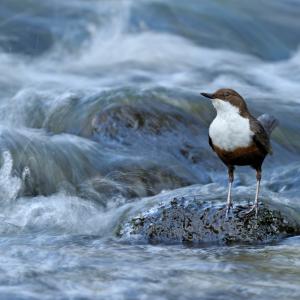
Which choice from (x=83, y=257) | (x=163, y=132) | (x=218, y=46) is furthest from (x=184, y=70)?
(x=83, y=257)

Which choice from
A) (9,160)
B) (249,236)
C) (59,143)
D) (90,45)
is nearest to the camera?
(249,236)

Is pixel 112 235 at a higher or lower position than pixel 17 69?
lower

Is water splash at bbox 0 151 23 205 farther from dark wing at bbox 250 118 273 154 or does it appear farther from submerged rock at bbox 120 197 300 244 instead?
dark wing at bbox 250 118 273 154

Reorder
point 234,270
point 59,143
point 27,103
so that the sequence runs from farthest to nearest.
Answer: point 27,103
point 59,143
point 234,270

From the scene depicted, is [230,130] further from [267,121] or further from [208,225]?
[267,121]

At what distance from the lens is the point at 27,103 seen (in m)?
8.91

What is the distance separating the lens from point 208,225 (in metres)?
5.38

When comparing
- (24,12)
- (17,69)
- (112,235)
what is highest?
(24,12)

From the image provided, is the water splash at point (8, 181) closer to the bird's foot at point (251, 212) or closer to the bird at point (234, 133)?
the bird at point (234, 133)

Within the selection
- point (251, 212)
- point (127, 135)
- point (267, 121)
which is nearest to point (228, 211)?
point (251, 212)

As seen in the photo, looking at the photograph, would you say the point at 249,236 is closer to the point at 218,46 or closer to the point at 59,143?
the point at 59,143

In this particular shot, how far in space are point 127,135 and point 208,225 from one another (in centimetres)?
274

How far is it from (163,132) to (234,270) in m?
3.62

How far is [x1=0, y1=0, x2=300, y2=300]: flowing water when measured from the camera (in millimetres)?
4531
